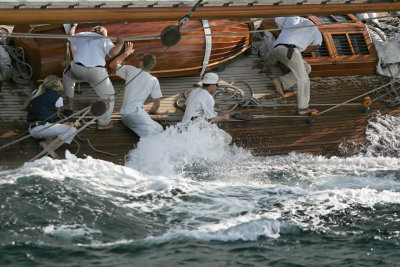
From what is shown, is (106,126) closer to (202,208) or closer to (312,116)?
(202,208)

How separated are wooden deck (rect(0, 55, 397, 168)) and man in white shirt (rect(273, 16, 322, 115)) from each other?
0.59ft

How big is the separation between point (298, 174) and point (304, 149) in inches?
20.8

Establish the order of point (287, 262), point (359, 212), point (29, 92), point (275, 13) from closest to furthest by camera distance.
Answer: point (287, 262), point (359, 212), point (275, 13), point (29, 92)

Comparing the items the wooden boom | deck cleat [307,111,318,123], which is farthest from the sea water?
the wooden boom

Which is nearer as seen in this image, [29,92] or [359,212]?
[359,212]

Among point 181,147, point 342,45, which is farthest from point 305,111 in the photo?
point 181,147

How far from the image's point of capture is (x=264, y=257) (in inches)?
298

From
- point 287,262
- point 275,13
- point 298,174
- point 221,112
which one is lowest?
point 287,262

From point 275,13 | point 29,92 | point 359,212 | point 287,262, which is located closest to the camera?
point 287,262

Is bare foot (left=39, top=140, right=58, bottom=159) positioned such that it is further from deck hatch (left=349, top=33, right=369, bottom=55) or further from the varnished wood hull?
deck hatch (left=349, top=33, right=369, bottom=55)

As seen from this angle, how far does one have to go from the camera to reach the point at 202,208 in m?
8.52

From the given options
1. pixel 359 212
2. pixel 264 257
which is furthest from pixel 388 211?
pixel 264 257

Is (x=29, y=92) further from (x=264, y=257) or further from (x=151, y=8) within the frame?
(x=264, y=257)

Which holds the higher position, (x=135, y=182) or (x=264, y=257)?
(x=135, y=182)
